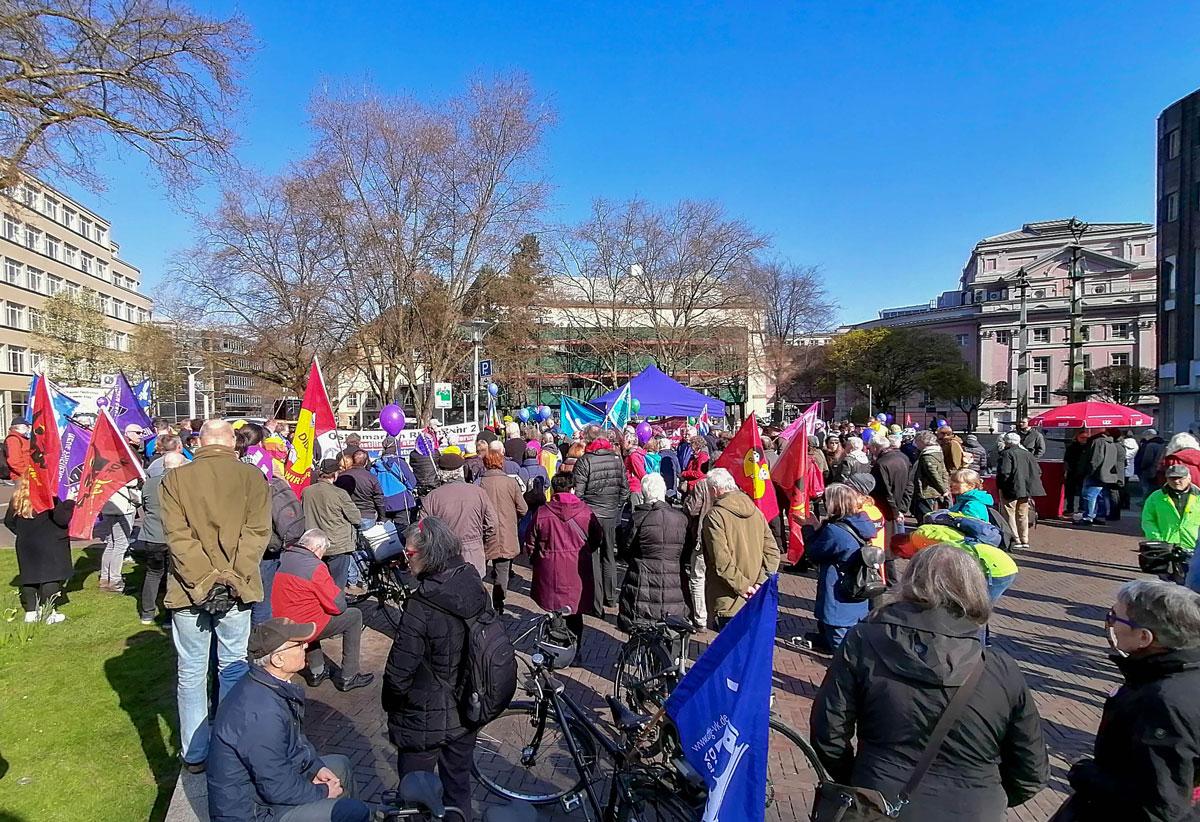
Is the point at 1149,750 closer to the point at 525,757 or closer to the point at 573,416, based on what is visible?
the point at 525,757

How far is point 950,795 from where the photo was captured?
2.30m

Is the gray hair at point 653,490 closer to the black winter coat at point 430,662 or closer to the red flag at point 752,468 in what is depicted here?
the red flag at point 752,468

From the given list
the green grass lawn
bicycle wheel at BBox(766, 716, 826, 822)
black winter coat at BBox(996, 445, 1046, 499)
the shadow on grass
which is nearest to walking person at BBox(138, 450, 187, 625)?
the green grass lawn

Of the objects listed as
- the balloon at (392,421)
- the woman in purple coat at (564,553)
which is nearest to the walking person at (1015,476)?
the woman in purple coat at (564,553)

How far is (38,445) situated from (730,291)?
118ft

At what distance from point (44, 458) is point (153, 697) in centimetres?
288

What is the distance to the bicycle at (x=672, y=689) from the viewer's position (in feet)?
12.7

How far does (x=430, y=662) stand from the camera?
3.25 metres

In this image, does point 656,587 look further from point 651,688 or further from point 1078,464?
point 1078,464

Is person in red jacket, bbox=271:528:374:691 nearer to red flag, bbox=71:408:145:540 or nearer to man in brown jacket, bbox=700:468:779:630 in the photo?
red flag, bbox=71:408:145:540

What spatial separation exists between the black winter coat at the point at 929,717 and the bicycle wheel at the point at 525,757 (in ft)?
6.21

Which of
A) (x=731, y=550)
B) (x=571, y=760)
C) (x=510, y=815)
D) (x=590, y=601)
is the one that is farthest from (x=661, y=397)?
(x=510, y=815)

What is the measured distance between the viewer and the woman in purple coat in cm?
590

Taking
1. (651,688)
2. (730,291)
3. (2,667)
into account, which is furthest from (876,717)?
(730,291)
